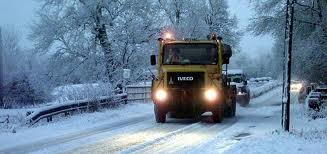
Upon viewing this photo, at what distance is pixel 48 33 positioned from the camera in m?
39.2

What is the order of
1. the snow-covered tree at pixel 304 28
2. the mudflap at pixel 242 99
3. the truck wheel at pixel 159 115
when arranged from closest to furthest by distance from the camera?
the truck wheel at pixel 159 115 → the snow-covered tree at pixel 304 28 → the mudflap at pixel 242 99

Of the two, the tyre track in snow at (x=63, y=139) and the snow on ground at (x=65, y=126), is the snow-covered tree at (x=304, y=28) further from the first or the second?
the tyre track in snow at (x=63, y=139)

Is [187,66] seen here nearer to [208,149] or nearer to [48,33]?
[208,149]

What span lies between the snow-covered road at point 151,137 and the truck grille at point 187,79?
1381 mm

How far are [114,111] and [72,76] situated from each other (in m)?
14.0

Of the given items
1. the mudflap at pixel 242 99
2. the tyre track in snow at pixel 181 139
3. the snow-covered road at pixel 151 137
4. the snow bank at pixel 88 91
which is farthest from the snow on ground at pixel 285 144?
the mudflap at pixel 242 99

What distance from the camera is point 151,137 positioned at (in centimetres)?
1648

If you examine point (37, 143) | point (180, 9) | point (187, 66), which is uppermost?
point (180, 9)

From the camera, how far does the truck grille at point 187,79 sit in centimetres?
2081

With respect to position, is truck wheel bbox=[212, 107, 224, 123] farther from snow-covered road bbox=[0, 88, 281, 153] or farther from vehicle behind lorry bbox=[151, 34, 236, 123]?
snow-covered road bbox=[0, 88, 281, 153]

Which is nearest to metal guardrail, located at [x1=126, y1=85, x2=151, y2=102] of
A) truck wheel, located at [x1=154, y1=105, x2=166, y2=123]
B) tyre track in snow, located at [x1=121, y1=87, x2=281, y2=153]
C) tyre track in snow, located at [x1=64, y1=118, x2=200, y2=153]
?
truck wheel, located at [x1=154, y1=105, x2=166, y2=123]

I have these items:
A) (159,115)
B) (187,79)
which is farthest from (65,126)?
(187,79)

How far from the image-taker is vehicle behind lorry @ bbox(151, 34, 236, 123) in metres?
20.8

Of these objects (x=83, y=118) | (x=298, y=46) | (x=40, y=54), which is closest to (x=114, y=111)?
(x=83, y=118)
